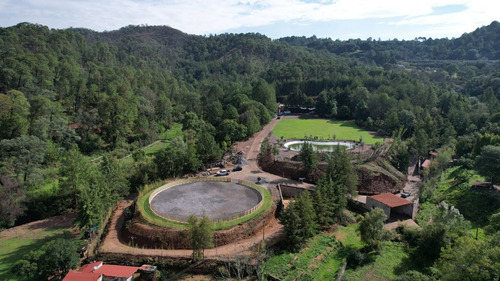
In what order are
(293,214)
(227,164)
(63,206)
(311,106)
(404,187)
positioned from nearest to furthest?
(293,214) → (63,206) → (404,187) → (227,164) → (311,106)

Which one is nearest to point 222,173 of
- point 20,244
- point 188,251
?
point 188,251

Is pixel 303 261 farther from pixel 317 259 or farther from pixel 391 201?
pixel 391 201

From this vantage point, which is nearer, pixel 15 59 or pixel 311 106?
pixel 15 59

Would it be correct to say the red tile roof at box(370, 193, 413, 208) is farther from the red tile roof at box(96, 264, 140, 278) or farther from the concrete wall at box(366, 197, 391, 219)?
the red tile roof at box(96, 264, 140, 278)

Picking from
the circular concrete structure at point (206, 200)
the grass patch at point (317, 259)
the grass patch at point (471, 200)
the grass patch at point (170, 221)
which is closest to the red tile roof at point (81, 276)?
the grass patch at point (170, 221)

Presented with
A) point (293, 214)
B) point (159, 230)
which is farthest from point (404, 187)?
point (159, 230)

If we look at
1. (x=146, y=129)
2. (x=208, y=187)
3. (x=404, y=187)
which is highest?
(x=146, y=129)

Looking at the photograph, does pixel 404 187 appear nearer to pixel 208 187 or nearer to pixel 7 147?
pixel 208 187
